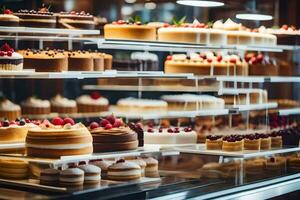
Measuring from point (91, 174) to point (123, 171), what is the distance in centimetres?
31

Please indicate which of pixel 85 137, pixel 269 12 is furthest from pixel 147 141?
pixel 269 12

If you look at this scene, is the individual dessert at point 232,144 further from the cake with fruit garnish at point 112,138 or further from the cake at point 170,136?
the cake with fruit garnish at point 112,138

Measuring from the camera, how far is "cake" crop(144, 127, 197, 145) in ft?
21.9

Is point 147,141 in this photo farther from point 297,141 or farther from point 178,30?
point 297,141

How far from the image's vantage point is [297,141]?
24.3ft

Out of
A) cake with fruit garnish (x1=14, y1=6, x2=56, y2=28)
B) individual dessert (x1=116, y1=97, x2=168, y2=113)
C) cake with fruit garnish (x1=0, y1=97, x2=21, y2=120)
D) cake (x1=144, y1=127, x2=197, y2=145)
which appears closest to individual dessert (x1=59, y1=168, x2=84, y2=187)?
cake with fruit garnish (x1=14, y1=6, x2=56, y2=28)

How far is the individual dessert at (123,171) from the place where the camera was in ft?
17.8

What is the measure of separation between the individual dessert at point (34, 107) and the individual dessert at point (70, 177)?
1.73m

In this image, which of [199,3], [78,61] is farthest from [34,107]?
[199,3]

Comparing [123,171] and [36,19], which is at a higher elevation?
[36,19]

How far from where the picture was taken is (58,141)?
500cm

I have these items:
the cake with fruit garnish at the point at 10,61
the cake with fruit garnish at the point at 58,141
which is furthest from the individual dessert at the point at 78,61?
the cake with fruit garnish at the point at 58,141

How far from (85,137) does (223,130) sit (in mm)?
2709

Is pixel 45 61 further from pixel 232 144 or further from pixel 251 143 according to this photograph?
pixel 251 143
